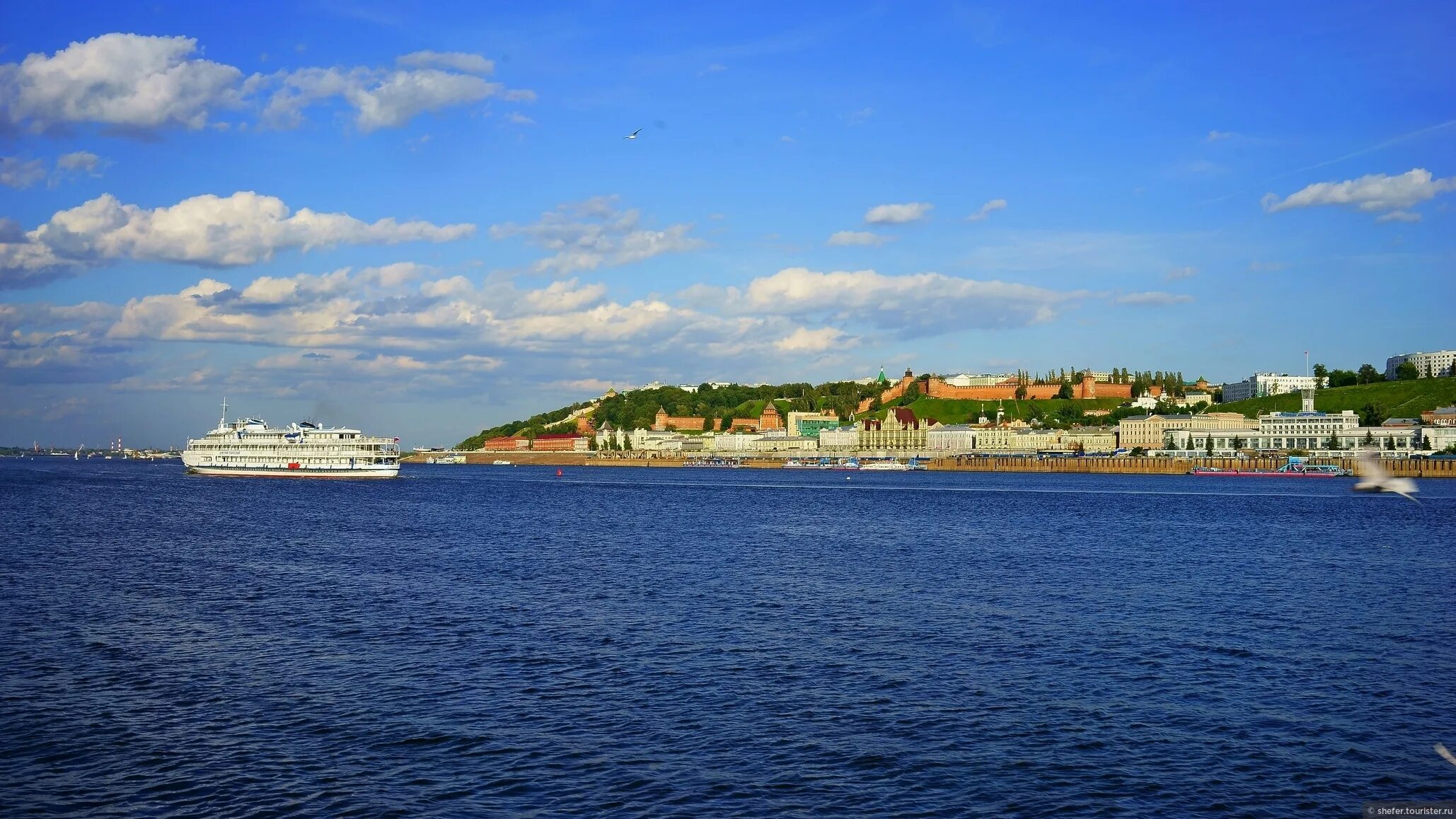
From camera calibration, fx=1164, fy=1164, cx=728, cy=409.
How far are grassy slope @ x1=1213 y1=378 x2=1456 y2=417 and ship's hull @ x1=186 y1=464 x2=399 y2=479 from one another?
441ft

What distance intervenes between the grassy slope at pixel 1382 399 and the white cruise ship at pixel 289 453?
445 feet

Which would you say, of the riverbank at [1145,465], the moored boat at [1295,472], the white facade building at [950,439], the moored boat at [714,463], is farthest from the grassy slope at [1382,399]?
the moored boat at [714,463]

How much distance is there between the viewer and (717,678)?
1803 cm

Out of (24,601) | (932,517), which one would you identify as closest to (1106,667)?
(24,601)

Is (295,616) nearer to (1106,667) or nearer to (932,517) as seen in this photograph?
(1106,667)

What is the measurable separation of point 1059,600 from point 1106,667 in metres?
7.51

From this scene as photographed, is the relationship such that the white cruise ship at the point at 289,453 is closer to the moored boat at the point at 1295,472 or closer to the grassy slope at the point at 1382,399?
the moored boat at the point at 1295,472

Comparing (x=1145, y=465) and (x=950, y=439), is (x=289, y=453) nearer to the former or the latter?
(x=1145, y=465)

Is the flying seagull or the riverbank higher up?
the flying seagull

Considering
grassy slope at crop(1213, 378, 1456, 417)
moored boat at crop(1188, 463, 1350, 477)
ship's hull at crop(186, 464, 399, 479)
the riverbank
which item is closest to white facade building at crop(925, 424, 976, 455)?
the riverbank

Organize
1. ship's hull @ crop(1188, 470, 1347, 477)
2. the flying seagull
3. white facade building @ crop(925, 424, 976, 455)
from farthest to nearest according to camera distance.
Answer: white facade building @ crop(925, 424, 976, 455) → ship's hull @ crop(1188, 470, 1347, 477) → the flying seagull

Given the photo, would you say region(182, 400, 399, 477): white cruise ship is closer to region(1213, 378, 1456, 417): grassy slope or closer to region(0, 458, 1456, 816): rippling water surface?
region(0, 458, 1456, 816): rippling water surface

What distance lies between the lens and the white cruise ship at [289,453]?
9712 cm

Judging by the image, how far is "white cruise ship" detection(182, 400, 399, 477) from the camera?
319ft
